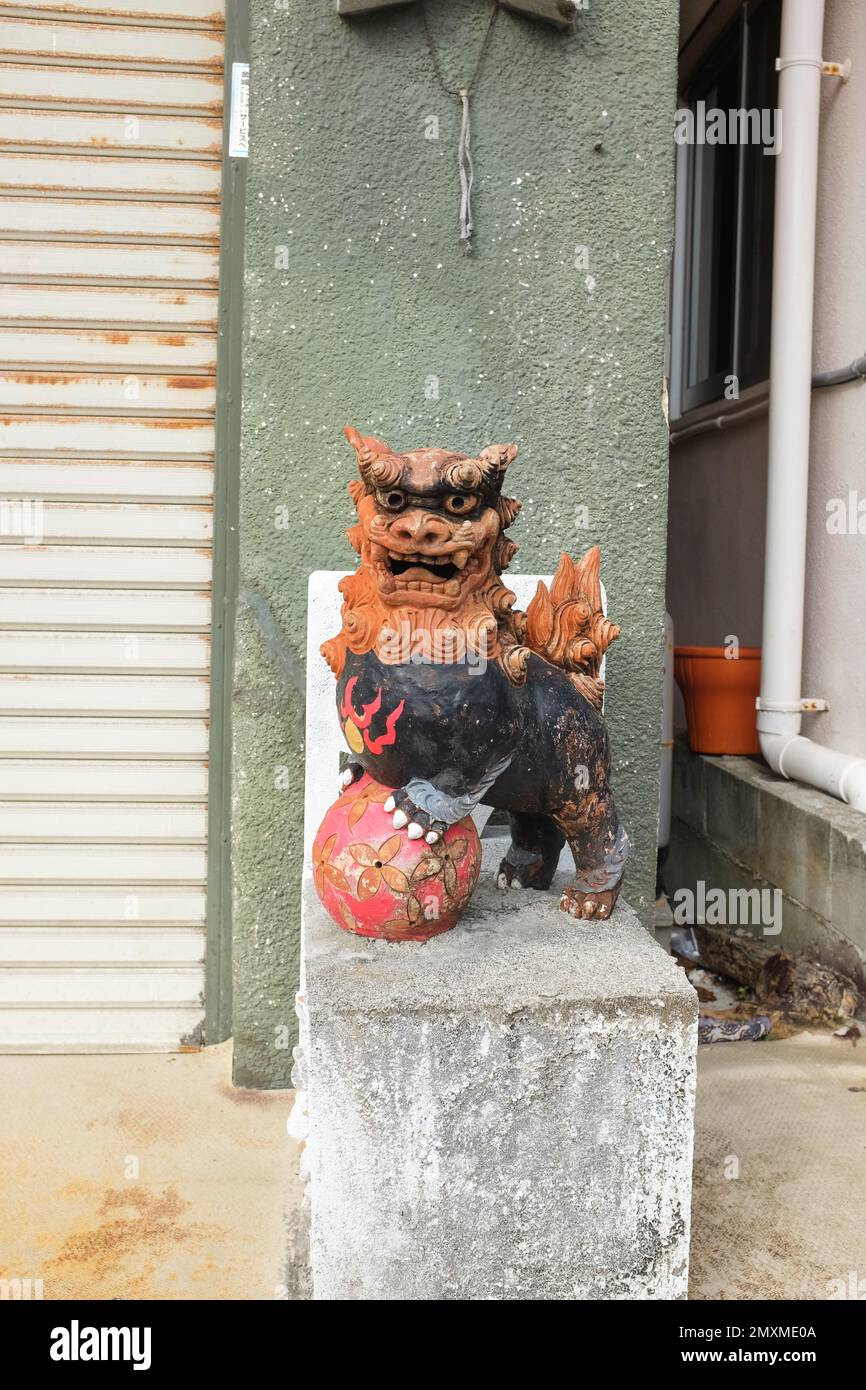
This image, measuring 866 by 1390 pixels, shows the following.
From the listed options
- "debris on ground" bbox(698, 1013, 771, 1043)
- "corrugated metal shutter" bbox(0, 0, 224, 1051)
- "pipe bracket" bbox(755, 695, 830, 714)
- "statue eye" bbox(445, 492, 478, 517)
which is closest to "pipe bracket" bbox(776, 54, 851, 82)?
"corrugated metal shutter" bbox(0, 0, 224, 1051)

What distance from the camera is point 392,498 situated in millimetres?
1918

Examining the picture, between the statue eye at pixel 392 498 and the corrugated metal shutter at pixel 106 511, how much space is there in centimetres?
140

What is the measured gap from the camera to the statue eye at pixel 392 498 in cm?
192

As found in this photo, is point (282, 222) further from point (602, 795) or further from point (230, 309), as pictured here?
point (602, 795)

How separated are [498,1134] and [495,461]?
1.13 metres

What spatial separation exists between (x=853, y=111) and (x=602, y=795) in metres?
3.11

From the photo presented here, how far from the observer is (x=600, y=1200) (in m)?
1.91

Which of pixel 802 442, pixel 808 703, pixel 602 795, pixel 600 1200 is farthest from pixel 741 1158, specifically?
pixel 802 442

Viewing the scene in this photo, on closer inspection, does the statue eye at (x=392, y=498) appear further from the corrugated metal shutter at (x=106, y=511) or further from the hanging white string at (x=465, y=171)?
the corrugated metal shutter at (x=106, y=511)

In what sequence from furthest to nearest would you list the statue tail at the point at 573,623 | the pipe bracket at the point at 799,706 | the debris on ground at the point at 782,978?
the pipe bracket at the point at 799,706 → the debris on ground at the point at 782,978 → the statue tail at the point at 573,623

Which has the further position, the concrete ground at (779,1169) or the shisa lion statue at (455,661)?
the concrete ground at (779,1169)

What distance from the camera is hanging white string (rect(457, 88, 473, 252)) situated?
285 centimetres

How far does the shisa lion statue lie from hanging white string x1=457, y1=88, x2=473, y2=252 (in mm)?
1123

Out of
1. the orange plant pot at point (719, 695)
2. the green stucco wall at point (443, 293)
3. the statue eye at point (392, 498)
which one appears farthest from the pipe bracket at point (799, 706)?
the statue eye at point (392, 498)
